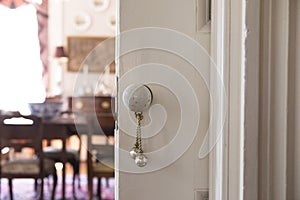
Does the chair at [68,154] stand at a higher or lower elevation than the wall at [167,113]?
lower

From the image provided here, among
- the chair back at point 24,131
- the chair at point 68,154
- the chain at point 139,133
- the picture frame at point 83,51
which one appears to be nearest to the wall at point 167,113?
the chain at point 139,133

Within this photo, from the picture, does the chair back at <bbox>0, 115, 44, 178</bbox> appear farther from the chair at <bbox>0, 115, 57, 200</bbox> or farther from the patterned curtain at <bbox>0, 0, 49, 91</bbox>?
the patterned curtain at <bbox>0, 0, 49, 91</bbox>

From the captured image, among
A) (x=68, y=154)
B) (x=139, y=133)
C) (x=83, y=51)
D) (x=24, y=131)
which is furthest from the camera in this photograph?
(x=83, y=51)

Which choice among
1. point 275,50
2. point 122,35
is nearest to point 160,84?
point 122,35

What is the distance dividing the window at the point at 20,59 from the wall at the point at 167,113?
14.5 feet

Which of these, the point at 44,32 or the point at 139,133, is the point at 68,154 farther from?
the point at 139,133

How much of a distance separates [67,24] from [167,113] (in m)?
4.55

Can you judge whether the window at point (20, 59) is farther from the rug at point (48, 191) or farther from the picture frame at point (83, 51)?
the rug at point (48, 191)

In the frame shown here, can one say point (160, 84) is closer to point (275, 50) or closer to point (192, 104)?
point (192, 104)

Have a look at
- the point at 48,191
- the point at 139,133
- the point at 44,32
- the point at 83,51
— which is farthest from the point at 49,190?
the point at 139,133

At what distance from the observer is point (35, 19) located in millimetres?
5672

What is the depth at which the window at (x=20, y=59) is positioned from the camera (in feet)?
18.2

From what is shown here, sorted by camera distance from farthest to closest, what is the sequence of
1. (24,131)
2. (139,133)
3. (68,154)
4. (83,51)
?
(83,51) < (68,154) < (24,131) < (139,133)

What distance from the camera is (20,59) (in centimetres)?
568
